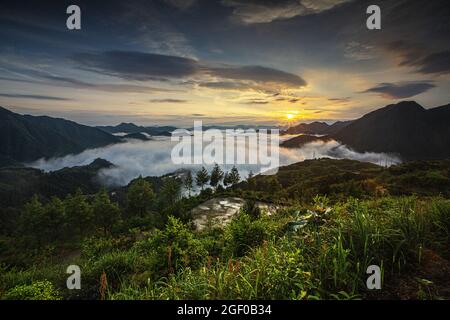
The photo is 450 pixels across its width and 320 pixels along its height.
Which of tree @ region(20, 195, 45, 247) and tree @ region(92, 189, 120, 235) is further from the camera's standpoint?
tree @ region(92, 189, 120, 235)

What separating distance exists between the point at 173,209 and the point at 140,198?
2791 cm

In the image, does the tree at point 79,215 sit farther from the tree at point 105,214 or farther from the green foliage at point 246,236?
the green foliage at point 246,236

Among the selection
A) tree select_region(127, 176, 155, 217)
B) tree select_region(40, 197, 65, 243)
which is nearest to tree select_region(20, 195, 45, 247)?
tree select_region(40, 197, 65, 243)

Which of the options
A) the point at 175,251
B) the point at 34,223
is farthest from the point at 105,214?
the point at 175,251

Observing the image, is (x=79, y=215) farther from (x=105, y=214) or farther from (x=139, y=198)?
(x=139, y=198)

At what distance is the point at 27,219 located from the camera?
42812 mm

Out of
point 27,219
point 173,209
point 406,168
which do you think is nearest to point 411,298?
point 173,209

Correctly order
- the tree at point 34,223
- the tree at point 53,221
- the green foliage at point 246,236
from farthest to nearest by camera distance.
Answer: the tree at point 53,221, the tree at point 34,223, the green foliage at point 246,236

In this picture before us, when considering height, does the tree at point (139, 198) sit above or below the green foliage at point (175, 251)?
below

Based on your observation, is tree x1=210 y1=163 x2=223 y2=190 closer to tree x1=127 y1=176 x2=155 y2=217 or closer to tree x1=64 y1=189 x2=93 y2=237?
tree x1=127 y1=176 x2=155 y2=217

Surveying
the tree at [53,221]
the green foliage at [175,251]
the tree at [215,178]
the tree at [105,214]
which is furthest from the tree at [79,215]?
the green foliage at [175,251]
